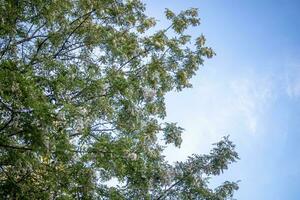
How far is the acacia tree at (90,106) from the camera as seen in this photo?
7.46 m

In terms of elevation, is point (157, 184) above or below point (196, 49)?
below

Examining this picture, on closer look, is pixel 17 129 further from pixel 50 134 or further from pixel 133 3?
pixel 133 3

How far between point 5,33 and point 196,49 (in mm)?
6225

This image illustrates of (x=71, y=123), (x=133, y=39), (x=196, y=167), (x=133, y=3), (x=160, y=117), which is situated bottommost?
(x=71, y=123)

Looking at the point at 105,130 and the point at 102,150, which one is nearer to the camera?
the point at 102,150

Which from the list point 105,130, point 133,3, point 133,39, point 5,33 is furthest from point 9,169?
point 133,3

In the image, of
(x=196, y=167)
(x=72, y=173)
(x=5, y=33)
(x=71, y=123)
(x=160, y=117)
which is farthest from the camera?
(x=160, y=117)

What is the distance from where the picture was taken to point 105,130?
10.2 m

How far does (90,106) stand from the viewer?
9.16m

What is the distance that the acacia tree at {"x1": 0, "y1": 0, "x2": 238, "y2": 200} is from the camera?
24.5ft

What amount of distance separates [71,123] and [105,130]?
8.24ft

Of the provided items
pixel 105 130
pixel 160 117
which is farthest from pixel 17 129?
pixel 160 117

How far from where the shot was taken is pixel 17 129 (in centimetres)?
816

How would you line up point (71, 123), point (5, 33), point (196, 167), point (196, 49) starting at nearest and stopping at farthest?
point (71, 123), point (5, 33), point (196, 167), point (196, 49)
